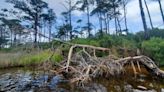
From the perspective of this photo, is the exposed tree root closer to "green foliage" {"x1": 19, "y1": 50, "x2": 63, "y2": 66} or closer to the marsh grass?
"green foliage" {"x1": 19, "y1": 50, "x2": 63, "y2": 66}

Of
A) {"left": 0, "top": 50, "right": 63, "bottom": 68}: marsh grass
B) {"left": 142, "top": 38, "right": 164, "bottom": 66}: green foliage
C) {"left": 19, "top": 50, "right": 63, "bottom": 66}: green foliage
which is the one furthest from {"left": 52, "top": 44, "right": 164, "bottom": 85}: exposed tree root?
{"left": 0, "top": 50, "right": 63, "bottom": 68}: marsh grass

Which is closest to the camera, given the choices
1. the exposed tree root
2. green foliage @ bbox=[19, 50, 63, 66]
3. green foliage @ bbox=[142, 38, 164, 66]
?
the exposed tree root

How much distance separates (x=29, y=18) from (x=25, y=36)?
79.8 feet

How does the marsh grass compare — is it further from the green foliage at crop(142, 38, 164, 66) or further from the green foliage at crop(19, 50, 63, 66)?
the green foliage at crop(142, 38, 164, 66)

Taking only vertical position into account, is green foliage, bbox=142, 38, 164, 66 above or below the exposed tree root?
above

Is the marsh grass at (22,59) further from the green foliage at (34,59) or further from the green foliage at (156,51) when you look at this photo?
the green foliage at (156,51)

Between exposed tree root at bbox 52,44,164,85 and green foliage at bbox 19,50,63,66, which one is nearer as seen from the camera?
exposed tree root at bbox 52,44,164,85

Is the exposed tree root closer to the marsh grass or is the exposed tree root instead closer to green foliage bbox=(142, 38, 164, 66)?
green foliage bbox=(142, 38, 164, 66)

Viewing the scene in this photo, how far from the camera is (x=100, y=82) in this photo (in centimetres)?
1117

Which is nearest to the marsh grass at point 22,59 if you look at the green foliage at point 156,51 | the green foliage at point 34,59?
the green foliage at point 34,59

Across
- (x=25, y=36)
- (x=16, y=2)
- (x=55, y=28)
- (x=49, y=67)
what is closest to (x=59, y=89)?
(x=49, y=67)

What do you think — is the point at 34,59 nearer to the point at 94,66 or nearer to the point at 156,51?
the point at 94,66

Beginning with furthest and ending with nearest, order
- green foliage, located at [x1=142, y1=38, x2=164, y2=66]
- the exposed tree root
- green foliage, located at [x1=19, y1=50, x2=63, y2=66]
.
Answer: green foliage, located at [x1=19, y1=50, x2=63, y2=66], green foliage, located at [x1=142, y1=38, x2=164, y2=66], the exposed tree root

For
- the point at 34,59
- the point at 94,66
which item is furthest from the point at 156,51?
the point at 34,59
